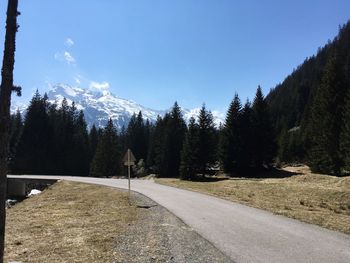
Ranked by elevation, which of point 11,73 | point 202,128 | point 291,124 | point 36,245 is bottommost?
point 36,245

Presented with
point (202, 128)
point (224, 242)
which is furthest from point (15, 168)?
point (224, 242)

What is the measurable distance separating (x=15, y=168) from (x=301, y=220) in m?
87.7

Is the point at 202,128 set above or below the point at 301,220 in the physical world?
above

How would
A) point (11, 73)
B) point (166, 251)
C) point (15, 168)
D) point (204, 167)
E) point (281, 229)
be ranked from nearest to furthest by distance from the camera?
point (11, 73)
point (166, 251)
point (281, 229)
point (204, 167)
point (15, 168)

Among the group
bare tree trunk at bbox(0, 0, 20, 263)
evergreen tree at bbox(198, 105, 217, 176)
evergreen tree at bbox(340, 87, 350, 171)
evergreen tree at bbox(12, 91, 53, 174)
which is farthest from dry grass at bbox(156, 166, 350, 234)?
evergreen tree at bbox(12, 91, 53, 174)

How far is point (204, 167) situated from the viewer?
55.2 metres

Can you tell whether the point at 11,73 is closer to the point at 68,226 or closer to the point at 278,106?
the point at 68,226

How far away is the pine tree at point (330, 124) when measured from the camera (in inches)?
1811

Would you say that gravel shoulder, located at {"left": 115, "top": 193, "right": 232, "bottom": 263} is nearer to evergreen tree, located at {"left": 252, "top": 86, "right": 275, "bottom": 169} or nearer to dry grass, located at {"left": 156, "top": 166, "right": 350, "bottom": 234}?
dry grass, located at {"left": 156, "top": 166, "right": 350, "bottom": 234}

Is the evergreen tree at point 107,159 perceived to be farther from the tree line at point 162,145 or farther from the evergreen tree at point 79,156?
the evergreen tree at point 79,156

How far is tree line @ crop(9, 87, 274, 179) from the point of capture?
184 feet

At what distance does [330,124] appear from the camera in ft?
155

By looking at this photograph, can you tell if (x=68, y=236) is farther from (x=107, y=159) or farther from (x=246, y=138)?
(x=107, y=159)

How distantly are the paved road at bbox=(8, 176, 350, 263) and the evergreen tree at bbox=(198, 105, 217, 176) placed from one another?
3505cm
